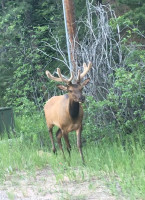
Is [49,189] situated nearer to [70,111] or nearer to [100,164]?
[100,164]

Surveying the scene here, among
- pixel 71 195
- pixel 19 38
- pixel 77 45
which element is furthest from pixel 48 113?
pixel 19 38

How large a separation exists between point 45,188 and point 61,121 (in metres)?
3.59

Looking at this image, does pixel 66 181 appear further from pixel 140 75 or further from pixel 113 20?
pixel 113 20

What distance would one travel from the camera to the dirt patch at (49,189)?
736 centimetres

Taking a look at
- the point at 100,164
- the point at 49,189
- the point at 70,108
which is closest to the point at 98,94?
the point at 70,108

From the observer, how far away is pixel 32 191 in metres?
8.02

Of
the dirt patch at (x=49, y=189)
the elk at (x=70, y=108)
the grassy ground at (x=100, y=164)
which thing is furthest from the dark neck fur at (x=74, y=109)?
the dirt patch at (x=49, y=189)

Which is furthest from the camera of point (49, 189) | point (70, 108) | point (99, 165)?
point (70, 108)

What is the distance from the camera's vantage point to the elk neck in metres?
11.1

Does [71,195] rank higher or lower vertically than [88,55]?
lower

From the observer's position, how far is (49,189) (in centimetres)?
804

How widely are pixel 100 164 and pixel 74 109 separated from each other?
2.07 m

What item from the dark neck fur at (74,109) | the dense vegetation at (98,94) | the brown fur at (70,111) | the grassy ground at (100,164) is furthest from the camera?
the dark neck fur at (74,109)

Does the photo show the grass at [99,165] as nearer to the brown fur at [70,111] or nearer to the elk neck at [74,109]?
the brown fur at [70,111]
